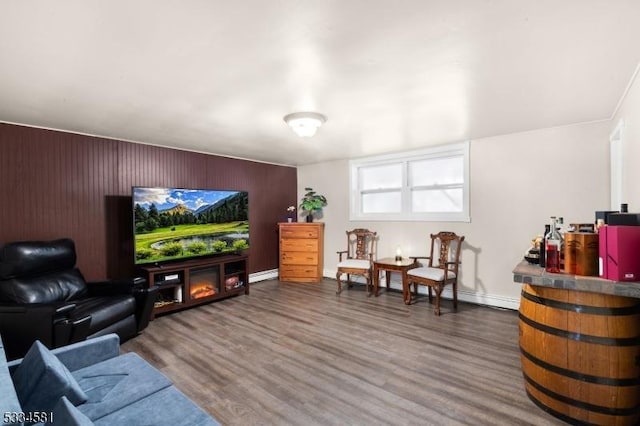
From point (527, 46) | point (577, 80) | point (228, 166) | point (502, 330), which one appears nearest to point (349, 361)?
point (502, 330)

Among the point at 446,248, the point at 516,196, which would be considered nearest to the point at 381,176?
the point at 446,248

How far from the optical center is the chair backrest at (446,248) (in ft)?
13.8

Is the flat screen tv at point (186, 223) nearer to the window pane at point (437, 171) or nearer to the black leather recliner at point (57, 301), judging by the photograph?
the black leather recliner at point (57, 301)

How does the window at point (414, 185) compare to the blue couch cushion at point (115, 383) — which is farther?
the window at point (414, 185)

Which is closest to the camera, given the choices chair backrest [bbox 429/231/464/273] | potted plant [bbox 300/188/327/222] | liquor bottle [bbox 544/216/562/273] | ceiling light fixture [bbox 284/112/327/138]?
liquor bottle [bbox 544/216/562/273]

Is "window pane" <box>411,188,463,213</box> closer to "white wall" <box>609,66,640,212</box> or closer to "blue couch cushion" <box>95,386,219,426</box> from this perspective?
"white wall" <box>609,66,640,212</box>

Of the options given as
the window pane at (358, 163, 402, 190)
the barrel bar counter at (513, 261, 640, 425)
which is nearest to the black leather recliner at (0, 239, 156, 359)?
the barrel bar counter at (513, 261, 640, 425)

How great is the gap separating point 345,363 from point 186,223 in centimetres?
286

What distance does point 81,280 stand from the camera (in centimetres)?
332

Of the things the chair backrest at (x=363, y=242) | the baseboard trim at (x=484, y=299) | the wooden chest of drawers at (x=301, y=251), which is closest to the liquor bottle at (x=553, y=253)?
the baseboard trim at (x=484, y=299)

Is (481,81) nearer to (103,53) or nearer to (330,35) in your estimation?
(330,35)

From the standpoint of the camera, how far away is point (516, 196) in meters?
3.90

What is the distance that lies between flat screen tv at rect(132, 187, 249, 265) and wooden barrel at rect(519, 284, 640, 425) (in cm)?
397

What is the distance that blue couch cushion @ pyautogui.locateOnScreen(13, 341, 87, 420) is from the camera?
1.32 m
